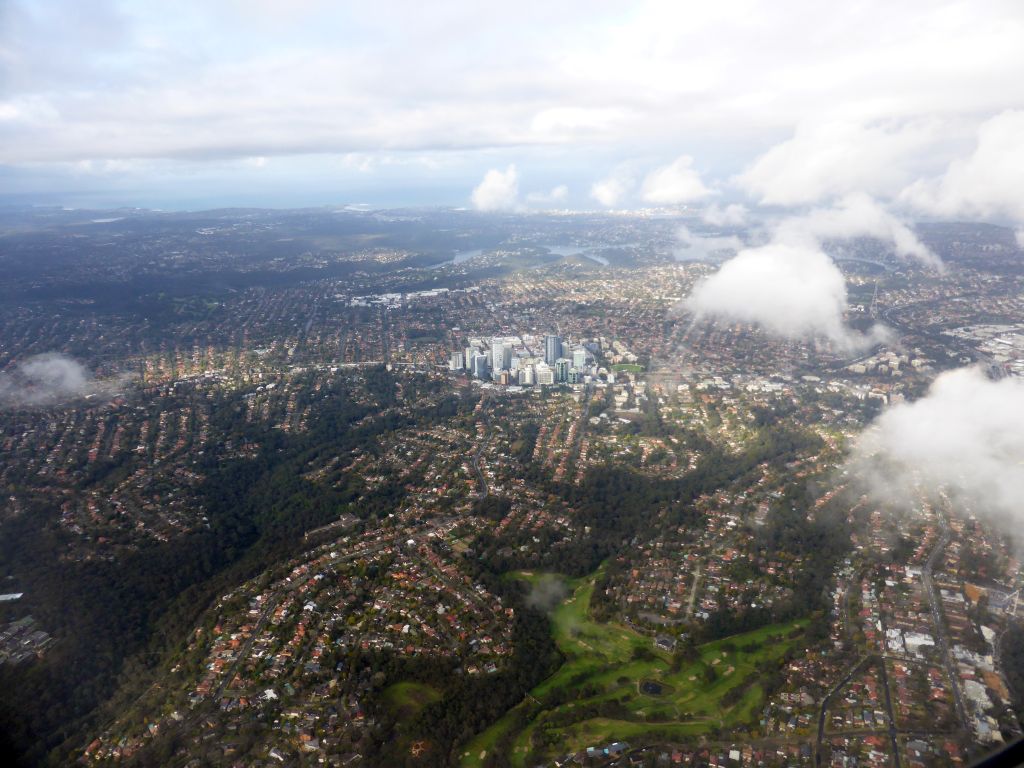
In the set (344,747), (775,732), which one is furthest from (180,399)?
(775,732)

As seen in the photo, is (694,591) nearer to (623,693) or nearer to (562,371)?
(623,693)

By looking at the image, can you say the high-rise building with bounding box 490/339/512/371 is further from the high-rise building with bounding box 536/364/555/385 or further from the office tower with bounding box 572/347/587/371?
the office tower with bounding box 572/347/587/371

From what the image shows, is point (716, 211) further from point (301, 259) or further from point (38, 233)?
point (38, 233)

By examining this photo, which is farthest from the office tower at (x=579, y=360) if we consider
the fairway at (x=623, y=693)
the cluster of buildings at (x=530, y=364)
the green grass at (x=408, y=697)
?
the green grass at (x=408, y=697)

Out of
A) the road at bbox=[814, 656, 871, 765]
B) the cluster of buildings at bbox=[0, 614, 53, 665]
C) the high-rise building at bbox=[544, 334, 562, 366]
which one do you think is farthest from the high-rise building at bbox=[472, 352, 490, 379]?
the road at bbox=[814, 656, 871, 765]

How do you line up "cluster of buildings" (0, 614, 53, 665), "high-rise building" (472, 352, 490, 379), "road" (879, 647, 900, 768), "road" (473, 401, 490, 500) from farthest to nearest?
"high-rise building" (472, 352, 490, 379) → "road" (473, 401, 490, 500) → "cluster of buildings" (0, 614, 53, 665) → "road" (879, 647, 900, 768)

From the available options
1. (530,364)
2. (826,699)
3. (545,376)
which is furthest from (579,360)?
(826,699)
